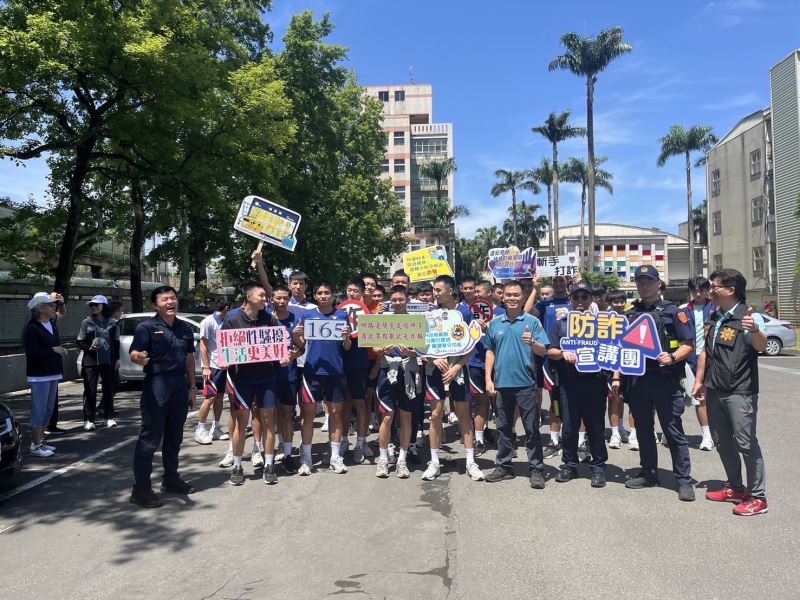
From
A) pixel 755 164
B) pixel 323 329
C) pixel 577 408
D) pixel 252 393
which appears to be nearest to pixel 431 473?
pixel 577 408

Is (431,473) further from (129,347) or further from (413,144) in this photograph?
(413,144)

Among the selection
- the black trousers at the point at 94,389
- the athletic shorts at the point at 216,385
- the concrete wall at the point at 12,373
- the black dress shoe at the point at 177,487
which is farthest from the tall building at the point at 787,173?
the concrete wall at the point at 12,373

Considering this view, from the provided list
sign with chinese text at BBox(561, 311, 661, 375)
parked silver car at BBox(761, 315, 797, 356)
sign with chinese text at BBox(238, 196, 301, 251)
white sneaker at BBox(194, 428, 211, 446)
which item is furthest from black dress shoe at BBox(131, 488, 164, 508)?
parked silver car at BBox(761, 315, 797, 356)

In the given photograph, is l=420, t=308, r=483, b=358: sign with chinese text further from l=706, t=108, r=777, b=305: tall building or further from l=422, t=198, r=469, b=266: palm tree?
l=422, t=198, r=469, b=266: palm tree

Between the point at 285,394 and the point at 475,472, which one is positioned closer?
the point at 475,472

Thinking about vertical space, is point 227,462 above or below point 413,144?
below

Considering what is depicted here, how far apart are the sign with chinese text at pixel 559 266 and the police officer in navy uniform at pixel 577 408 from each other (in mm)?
5015

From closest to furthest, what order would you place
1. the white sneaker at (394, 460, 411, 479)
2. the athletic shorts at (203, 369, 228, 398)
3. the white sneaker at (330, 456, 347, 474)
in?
the white sneaker at (394, 460, 411, 479), the white sneaker at (330, 456, 347, 474), the athletic shorts at (203, 369, 228, 398)

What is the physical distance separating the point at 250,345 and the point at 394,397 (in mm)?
1630

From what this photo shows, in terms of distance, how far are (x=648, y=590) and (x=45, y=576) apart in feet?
13.4

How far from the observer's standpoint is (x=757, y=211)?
138ft

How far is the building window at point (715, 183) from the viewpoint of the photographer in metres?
47.6

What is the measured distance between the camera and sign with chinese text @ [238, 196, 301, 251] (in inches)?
321

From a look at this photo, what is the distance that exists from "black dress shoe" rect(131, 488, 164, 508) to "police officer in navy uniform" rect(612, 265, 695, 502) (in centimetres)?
453
